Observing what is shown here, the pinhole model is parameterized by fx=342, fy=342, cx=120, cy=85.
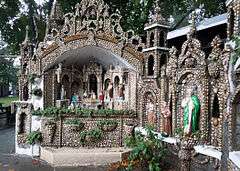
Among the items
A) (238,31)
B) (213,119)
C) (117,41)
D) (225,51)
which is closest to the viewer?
(238,31)

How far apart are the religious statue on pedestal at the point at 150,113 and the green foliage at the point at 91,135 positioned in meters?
2.35

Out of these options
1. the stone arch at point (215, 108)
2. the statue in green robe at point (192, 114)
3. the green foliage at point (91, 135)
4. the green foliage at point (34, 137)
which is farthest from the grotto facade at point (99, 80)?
the stone arch at point (215, 108)

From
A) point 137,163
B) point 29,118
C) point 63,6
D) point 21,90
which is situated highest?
point 63,6

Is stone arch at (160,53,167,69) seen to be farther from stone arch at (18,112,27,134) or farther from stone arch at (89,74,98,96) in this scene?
stone arch at (18,112,27,134)

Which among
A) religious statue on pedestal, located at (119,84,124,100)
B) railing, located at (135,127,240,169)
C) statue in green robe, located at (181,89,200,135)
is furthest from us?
religious statue on pedestal, located at (119,84,124,100)

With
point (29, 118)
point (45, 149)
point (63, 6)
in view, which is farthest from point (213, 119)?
point (63, 6)

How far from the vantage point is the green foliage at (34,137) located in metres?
15.6

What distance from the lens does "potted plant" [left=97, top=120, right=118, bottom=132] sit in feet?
51.7

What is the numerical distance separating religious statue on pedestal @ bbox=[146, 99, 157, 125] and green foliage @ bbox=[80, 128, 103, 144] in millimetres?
2349

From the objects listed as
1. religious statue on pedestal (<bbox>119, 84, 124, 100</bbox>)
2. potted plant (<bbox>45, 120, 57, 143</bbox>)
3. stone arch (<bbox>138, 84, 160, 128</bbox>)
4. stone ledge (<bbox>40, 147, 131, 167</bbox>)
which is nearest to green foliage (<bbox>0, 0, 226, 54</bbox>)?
religious statue on pedestal (<bbox>119, 84, 124, 100</bbox>)

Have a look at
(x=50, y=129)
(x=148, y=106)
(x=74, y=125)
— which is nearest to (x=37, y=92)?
(x=50, y=129)

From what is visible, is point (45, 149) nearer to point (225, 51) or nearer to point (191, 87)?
point (191, 87)

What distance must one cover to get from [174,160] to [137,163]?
1486mm

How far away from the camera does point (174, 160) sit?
41.9ft
